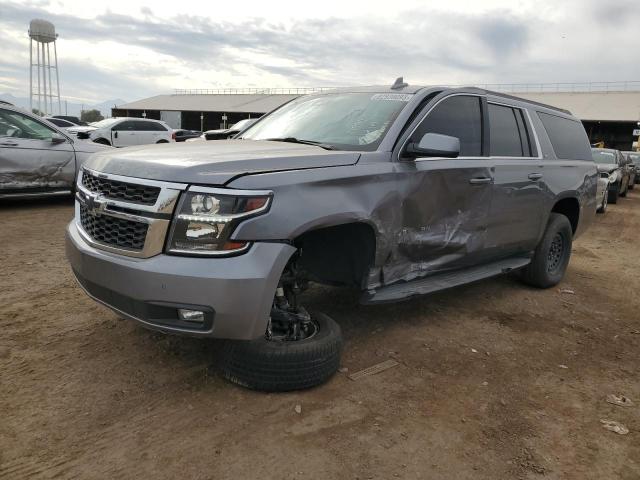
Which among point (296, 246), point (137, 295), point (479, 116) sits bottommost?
point (137, 295)

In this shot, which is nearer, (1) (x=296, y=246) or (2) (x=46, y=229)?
(1) (x=296, y=246)

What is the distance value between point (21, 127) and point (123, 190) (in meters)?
6.92

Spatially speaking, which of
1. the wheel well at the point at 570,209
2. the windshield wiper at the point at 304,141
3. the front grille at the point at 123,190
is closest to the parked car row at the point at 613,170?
the wheel well at the point at 570,209

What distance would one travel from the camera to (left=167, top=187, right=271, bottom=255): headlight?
8.83ft

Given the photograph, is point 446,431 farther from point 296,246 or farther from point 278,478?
point 296,246

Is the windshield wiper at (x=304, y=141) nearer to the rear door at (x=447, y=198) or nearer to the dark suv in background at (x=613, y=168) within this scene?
the rear door at (x=447, y=198)

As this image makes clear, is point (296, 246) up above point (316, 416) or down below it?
above

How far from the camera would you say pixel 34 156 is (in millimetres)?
8570

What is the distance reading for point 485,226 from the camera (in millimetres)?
4477

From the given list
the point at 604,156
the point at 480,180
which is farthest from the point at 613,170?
the point at 480,180

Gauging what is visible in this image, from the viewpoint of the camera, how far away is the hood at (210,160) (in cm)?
275

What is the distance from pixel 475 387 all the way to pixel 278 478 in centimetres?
153

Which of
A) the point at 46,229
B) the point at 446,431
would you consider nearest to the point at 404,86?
the point at 446,431

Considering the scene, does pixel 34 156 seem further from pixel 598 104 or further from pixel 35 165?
pixel 598 104
